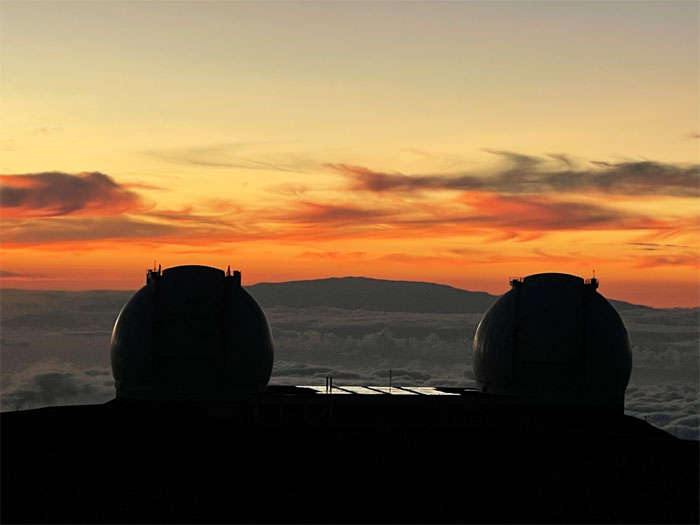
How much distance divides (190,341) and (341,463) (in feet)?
39.8

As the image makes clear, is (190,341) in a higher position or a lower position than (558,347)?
lower

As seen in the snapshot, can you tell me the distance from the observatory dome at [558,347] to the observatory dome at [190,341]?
44.9ft

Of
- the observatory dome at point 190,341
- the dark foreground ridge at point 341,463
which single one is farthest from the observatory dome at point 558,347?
the observatory dome at point 190,341

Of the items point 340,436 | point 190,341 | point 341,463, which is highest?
point 190,341

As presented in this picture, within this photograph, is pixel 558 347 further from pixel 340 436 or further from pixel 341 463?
pixel 341 463

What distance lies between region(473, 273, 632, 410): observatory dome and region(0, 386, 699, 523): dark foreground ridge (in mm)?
1369

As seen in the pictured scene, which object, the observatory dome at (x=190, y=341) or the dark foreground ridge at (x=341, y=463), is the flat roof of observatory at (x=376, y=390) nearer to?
the dark foreground ridge at (x=341, y=463)

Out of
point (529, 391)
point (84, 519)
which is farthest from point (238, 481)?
point (529, 391)

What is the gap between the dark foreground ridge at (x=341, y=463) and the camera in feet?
136

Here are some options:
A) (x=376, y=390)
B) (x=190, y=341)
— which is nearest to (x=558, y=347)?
(x=376, y=390)

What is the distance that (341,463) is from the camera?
162ft

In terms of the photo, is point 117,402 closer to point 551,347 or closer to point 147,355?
point 147,355

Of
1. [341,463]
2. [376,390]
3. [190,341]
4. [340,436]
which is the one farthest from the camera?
[376,390]

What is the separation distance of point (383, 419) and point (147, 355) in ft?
43.8
